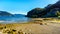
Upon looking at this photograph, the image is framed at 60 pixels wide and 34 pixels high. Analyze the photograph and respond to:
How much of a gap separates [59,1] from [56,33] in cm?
14221

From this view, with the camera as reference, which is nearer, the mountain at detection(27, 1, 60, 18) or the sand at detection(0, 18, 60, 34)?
the sand at detection(0, 18, 60, 34)

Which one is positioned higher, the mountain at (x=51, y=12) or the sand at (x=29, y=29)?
the mountain at (x=51, y=12)

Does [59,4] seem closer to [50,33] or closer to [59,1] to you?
[59,1]

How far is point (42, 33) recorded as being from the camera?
19281 mm

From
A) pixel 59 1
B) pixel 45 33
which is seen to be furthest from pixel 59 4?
pixel 45 33

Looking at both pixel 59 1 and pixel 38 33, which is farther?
pixel 59 1

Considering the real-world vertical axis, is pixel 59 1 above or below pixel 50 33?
above

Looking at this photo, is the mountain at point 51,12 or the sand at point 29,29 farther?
the mountain at point 51,12

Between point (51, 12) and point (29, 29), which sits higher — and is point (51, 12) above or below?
above

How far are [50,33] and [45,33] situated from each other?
23.5 inches

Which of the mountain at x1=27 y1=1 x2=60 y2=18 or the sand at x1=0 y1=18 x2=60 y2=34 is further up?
the mountain at x1=27 y1=1 x2=60 y2=18

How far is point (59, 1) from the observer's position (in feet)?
518

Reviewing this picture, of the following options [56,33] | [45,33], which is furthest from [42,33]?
[56,33]

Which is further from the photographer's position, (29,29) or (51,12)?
(51,12)
